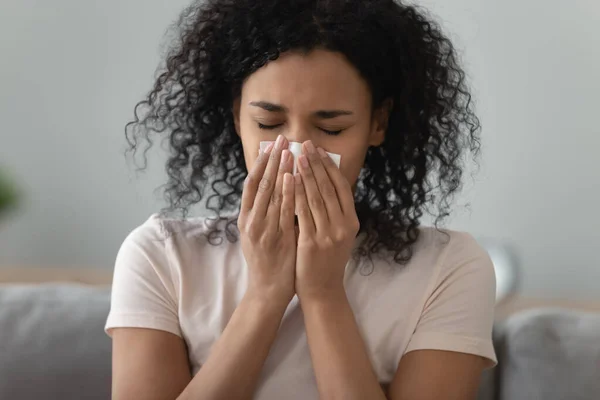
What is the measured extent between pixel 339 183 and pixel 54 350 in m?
0.66

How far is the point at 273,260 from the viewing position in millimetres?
1280

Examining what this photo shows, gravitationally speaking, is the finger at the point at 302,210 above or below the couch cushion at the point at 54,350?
above

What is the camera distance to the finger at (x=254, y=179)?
122 centimetres

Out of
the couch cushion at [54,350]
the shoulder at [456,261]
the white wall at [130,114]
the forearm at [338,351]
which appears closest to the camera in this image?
the forearm at [338,351]

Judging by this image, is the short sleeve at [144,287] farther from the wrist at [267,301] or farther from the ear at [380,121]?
the ear at [380,121]

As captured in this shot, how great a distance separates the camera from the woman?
1.23 m

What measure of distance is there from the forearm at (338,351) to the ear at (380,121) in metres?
0.29

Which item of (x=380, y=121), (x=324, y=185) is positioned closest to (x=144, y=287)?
(x=324, y=185)

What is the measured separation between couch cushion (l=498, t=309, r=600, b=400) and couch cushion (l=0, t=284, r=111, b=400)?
29.4 inches

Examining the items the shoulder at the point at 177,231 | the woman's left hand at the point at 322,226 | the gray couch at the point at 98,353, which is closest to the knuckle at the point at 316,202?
the woman's left hand at the point at 322,226

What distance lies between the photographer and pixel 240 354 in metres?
1.23

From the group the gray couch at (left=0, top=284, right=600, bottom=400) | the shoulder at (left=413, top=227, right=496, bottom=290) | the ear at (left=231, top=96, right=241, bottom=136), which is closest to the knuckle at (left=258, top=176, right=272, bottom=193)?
the ear at (left=231, top=96, right=241, bottom=136)

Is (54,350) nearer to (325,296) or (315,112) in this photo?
(325,296)

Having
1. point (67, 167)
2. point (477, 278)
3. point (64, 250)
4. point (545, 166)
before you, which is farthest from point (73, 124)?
point (477, 278)
